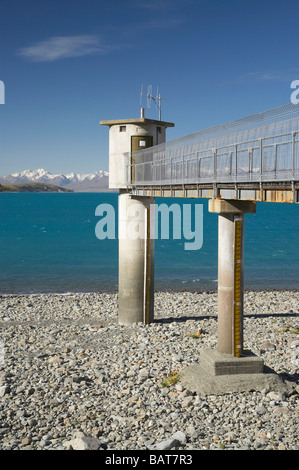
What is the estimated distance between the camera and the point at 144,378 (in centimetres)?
1543

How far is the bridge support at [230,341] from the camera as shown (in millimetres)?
14500

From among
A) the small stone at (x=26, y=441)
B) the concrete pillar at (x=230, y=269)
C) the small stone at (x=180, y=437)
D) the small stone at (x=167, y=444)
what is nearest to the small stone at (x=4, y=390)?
the small stone at (x=26, y=441)

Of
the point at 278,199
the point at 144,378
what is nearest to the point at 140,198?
the point at 144,378

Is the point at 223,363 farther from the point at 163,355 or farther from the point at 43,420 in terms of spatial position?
the point at 43,420

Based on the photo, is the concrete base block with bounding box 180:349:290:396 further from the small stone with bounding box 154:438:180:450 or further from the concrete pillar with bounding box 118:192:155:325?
the concrete pillar with bounding box 118:192:155:325

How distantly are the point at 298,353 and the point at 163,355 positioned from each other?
15.1 feet

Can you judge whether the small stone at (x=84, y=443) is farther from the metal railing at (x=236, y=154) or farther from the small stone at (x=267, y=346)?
the small stone at (x=267, y=346)

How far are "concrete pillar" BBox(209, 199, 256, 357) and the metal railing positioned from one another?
96 cm

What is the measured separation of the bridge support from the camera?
14.5 m

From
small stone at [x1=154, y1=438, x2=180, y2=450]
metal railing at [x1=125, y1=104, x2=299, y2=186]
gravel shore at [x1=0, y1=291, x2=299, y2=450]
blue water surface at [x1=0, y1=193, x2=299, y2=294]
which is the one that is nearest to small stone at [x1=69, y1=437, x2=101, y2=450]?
gravel shore at [x1=0, y1=291, x2=299, y2=450]

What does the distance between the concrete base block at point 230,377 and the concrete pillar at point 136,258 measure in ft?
24.3

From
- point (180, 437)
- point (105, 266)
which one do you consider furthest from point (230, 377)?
point (105, 266)

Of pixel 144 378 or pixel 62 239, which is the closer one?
pixel 144 378
